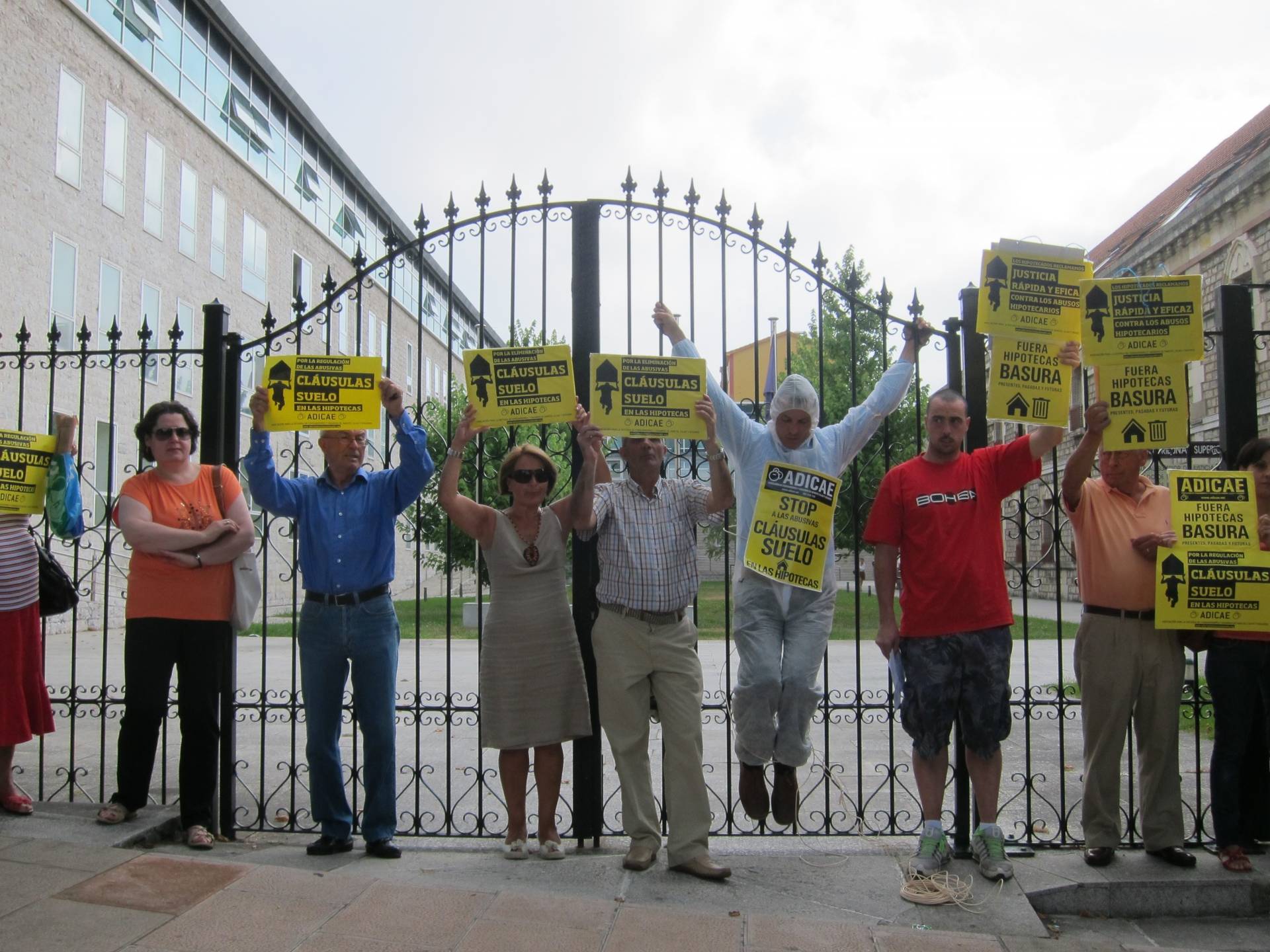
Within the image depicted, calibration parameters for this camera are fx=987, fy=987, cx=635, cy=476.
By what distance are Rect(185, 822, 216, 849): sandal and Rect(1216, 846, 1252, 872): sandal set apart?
4.71 m

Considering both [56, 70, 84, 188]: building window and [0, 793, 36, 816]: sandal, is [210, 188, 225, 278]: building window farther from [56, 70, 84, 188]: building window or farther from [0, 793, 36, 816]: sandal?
[0, 793, 36, 816]: sandal

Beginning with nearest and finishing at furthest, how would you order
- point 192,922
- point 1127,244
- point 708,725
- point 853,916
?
point 192,922 → point 853,916 → point 708,725 → point 1127,244

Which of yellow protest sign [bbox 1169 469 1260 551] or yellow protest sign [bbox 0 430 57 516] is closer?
yellow protest sign [bbox 1169 469 1260 551]

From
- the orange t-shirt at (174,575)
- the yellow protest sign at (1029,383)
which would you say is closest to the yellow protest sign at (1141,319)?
the yellow protest sign at (1029,383)

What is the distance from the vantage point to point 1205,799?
5.85 meters

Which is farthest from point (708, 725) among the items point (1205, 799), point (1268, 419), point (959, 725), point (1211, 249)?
point (1211, 249)

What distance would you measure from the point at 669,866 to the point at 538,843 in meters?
0.79

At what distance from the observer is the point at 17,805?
493 centimetres

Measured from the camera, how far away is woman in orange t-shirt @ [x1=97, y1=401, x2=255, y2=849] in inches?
183

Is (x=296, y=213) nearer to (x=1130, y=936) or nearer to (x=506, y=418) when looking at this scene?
(x=506, y=418)

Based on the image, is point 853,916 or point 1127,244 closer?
point 853,916

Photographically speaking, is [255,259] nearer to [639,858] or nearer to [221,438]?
[221,438]

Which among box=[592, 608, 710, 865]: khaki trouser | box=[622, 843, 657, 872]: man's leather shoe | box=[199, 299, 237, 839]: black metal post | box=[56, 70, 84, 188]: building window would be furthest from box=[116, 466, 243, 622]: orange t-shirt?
box=[56, 70, 84, 188]: building window

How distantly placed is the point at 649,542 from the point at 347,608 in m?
1.44
